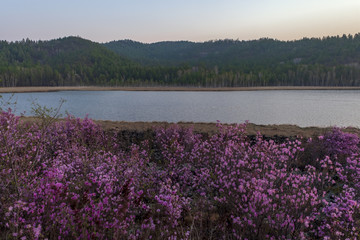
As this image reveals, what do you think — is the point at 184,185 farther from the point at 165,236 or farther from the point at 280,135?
the point at 280,135

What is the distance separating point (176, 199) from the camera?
497 cm

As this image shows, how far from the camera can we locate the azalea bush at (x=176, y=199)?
13.9 ft

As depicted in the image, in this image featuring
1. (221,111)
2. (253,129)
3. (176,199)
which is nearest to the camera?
(176,199)

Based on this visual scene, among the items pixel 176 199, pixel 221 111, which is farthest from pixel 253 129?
pixel 221 111

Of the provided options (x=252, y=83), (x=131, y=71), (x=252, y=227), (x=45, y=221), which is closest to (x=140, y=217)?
(x=45, y=221)

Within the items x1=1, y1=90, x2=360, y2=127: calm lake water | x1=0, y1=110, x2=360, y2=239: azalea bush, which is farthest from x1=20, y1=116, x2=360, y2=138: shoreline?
x1=1, y1=90, x2=360, y2=127: calm lake water

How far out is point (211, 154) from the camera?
Answer: 873 cm

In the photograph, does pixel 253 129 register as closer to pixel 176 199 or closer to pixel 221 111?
pixel 176 199

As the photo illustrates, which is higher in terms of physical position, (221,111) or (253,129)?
(253,129)

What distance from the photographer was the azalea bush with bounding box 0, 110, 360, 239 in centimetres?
422

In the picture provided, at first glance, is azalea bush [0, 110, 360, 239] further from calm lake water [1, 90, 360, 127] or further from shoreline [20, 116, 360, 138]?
calm lake water [1, 90, 360, 127]

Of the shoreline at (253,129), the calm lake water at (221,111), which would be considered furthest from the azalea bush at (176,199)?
the calm lake water at (221,111)

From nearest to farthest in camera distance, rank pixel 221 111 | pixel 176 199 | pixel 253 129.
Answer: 1. pixel 176 199
2. pixel 253 129
3. pixel 221 111

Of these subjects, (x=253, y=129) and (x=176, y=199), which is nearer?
(x=176, y=199)
